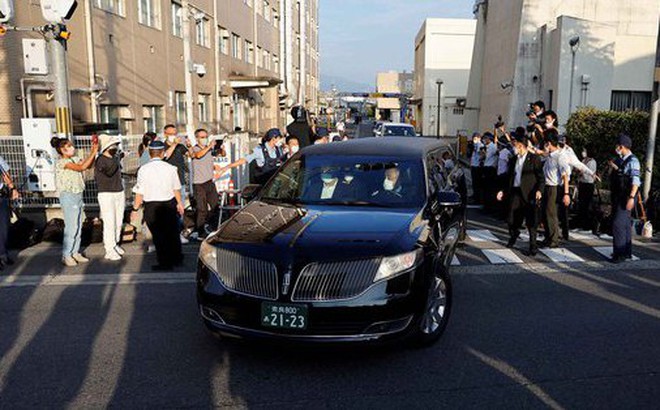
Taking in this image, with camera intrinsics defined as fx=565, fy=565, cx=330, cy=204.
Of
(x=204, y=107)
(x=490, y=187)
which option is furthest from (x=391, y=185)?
(x=204, y=107)

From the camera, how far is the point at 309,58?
66.6m

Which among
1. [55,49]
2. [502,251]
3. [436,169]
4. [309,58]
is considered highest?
[309,58]

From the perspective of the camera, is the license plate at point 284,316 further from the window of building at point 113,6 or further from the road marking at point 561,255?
the window of building at point 113,6

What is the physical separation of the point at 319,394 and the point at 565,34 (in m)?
22.4

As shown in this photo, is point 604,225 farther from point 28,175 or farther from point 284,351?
point 28,175

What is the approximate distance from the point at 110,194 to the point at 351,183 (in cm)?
397

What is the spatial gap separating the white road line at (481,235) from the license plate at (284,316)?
5886 millimetres

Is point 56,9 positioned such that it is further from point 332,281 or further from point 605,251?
point 605,251

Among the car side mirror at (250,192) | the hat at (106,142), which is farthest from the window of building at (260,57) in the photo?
the car side mirror at (250,192)

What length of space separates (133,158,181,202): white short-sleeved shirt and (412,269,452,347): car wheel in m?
3.78

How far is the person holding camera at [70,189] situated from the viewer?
754 centimetres

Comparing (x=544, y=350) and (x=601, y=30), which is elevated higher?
(x=601, y=30)

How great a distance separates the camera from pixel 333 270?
4160 millimetres

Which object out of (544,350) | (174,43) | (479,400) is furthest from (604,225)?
(174,43)
